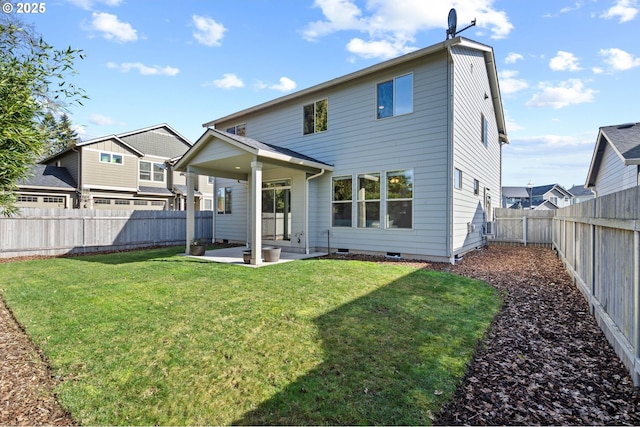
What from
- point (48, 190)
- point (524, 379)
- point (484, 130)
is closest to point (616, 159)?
point (484, 130)

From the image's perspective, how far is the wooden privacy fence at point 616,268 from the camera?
2654 millimetres

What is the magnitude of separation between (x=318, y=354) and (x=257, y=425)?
1140 millimetres

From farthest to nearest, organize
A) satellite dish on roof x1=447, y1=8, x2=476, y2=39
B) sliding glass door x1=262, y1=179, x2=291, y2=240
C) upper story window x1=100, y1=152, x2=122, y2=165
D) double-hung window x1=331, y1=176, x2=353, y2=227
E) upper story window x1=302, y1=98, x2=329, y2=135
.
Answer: upper story window x1=100, y1=152, x2=122, y2=165, sliding glass door x1=262, y1=179, x2=291, y2=240, upper story window x1=302, y1=98, x2=329, y2=135, double-hung window x1=331, y1=176, x2=353, y2=227, satellite dish on roof x1=447, y1=8, x2=476, y2=39

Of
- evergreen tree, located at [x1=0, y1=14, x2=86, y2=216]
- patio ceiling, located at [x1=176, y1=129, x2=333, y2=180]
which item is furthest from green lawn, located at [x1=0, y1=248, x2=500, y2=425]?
patio ceiling, located at [x1=176, y1=129, x2=333, y2=180]

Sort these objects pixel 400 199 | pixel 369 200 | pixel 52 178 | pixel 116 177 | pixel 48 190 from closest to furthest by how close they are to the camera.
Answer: pixel 400 199, pixel 369 200, pixel 48 190, pixel 52 178, pixel 116 177

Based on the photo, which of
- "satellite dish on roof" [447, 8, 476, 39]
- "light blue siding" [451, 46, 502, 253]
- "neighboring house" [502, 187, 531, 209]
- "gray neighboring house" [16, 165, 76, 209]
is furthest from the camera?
"neighboring house" [502, 187, 531, 209]

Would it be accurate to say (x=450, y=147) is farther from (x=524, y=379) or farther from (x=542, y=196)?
(x=542, y=196)

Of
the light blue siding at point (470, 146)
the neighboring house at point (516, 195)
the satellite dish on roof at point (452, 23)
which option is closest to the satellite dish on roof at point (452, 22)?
the satellite dish on roof at point (452, 23)

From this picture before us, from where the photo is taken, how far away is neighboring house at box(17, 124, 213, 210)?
18.7 meters

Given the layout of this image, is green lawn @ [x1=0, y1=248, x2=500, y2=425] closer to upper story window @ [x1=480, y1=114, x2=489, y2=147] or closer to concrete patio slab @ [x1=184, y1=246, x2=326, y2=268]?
concrete patio slab @ [x1=184, y1=246, x2=326, y2=268]

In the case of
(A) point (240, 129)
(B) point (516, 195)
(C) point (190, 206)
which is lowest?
(C) point (190, 206)

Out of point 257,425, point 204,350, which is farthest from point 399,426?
point 204,350

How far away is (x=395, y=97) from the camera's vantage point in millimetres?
9273

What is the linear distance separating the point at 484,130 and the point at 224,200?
11548mm
